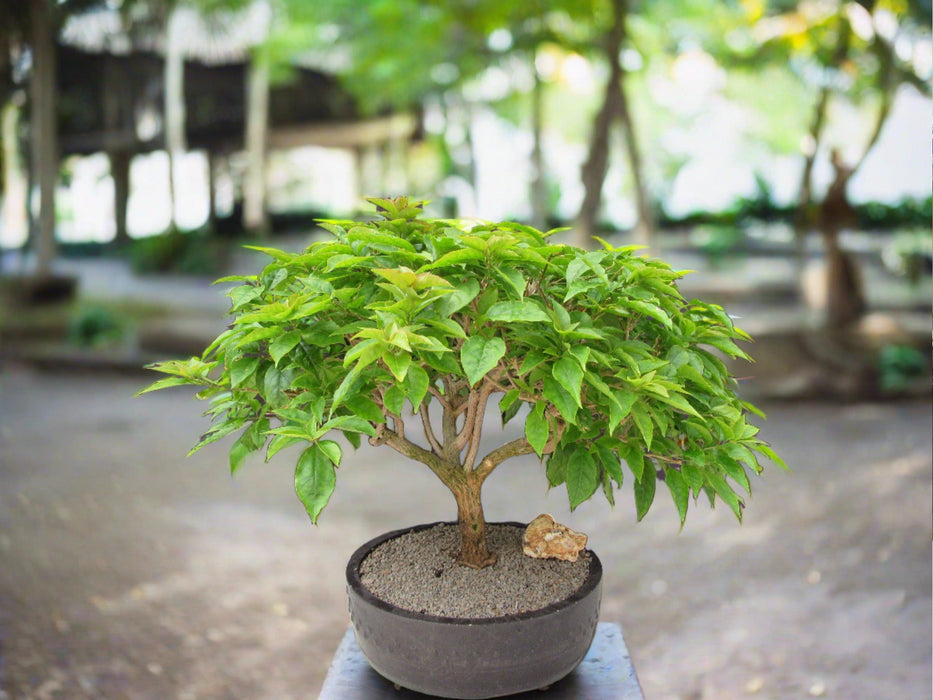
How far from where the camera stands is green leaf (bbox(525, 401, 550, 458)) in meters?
1.26

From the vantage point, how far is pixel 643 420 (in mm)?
1225

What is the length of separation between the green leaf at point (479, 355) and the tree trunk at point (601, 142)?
6.32 metres

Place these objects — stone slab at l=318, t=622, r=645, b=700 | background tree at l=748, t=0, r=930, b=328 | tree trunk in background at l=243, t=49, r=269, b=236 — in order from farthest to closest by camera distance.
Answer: tree trunk in background at l=243, t=49, r=269, b=236 → background tree at l=748, t=0, r=930, b=328 → stone slab at l=318, t=622, r=645, b=700

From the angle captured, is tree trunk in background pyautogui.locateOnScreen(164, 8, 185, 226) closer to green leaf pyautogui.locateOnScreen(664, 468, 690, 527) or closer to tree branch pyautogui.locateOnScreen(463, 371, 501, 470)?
tree branch pyautogui.locateOnScreen(463, 371, 501, 470)

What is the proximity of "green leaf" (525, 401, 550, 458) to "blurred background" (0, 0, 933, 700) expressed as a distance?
0.44m

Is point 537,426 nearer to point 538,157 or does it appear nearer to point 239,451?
point 239,451

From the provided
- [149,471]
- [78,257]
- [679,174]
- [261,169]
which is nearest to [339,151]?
[261,169]

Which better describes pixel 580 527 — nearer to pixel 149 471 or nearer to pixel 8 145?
pixel 149 471

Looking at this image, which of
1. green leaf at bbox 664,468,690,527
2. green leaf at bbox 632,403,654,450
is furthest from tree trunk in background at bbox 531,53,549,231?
green leaf at bbox 632,403,654,450

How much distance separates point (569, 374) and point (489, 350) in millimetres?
115

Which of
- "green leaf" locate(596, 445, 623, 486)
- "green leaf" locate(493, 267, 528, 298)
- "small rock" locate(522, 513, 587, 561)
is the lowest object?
"small rock" locate(522, 513, 587, 561)

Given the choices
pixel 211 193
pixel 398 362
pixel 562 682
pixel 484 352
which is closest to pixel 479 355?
→ pixel 484 352

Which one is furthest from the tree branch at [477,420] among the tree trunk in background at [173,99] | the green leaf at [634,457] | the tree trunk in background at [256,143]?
the tree trunk in background at [256,143]

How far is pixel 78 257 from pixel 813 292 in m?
12.0
